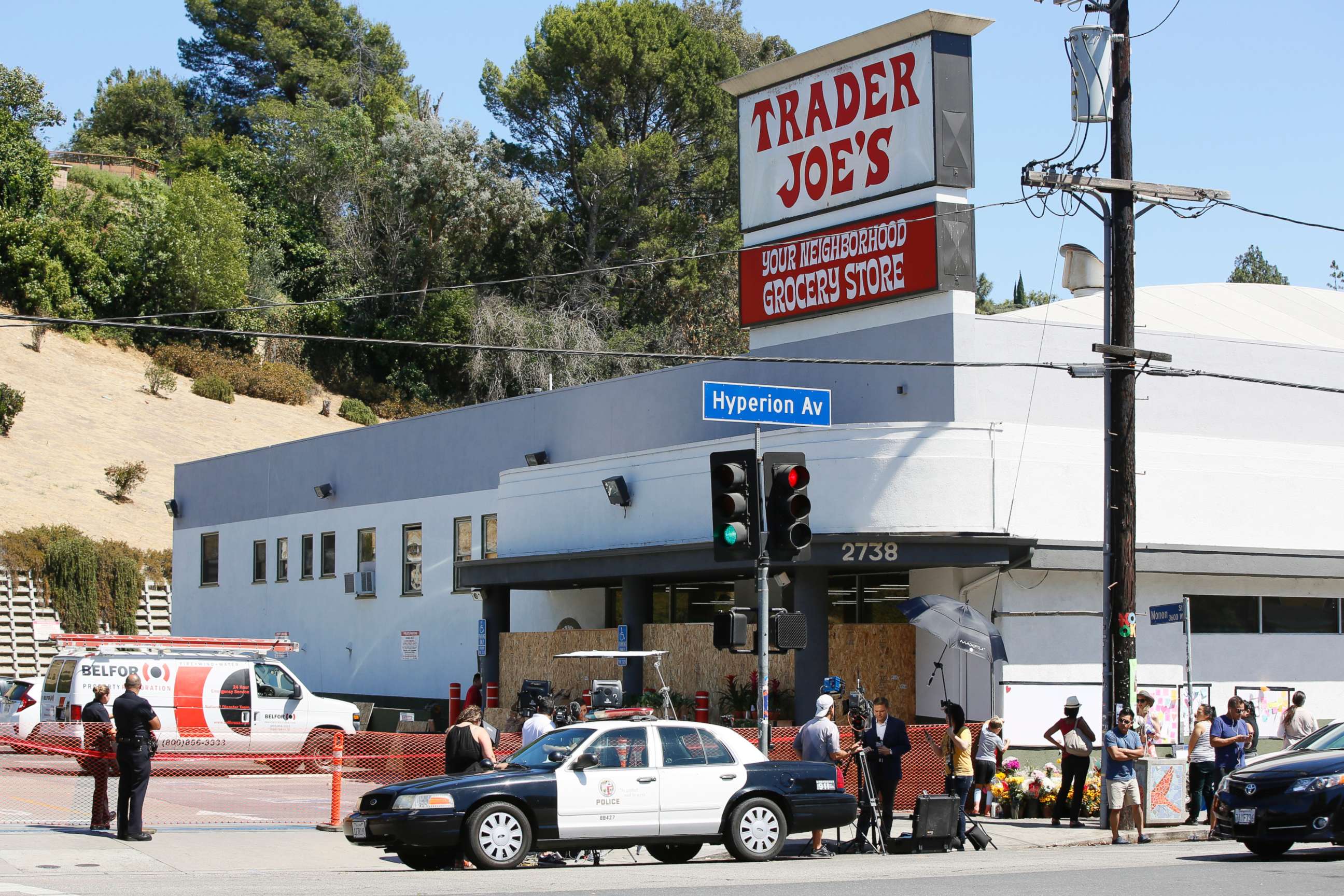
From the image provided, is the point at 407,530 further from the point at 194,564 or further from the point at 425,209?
the point at 425,209

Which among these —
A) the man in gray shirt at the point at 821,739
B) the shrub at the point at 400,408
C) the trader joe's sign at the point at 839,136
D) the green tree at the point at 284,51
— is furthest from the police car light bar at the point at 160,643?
the green tree at the point at 284,51

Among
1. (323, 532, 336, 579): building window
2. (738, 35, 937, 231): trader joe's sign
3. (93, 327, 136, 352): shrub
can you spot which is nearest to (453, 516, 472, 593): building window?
(323, 532, 336, 579): building window

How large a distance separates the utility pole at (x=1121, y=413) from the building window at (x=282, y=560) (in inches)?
→ 914

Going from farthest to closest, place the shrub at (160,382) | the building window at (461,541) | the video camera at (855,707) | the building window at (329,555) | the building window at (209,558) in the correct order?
the shrub at (160,382)
the building window at (209,558)
the building window at (329,555)
the building window at (461,541)
the video camera at (855,707)

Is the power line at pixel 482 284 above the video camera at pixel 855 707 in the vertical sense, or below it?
above

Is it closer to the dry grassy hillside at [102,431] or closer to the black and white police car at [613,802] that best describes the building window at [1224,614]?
the black and white police car at [613,802]

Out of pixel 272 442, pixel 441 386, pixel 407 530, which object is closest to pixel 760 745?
pixel 407 530

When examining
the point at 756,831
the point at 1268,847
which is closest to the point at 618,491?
the point at 756,831

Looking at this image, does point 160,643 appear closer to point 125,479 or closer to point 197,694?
point 197,694

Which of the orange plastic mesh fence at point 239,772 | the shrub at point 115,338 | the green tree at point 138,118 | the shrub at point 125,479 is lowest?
the orange plastic mesh fence at point 239,772

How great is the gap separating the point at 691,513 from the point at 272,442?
49.0 m

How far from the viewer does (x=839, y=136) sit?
25938 mm

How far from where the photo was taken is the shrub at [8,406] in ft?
206

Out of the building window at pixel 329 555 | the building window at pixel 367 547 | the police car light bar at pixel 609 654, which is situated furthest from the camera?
the building window at pixel 329 555
